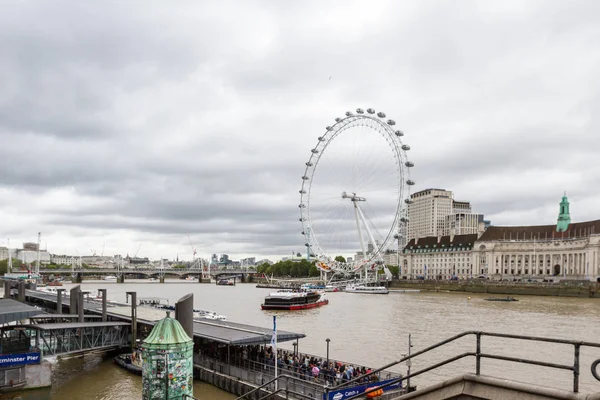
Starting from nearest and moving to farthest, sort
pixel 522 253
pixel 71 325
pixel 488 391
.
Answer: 1. pixel 488 391
2. pixel 71 325
3. pixel 522 253

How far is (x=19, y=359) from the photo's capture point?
2519 centimetres

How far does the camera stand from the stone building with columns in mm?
137500

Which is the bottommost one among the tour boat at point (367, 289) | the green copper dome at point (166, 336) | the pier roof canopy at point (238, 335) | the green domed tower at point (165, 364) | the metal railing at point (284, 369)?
the tour boat at point (367, 289)

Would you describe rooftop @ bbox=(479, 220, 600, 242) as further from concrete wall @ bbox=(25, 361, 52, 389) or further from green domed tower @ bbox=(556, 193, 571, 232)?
concrete wall @ bbox=(25, 361, 52, 389)

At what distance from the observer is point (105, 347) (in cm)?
3172

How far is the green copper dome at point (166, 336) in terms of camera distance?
12.2 m

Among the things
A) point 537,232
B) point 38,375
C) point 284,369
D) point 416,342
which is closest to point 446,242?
point 537,232

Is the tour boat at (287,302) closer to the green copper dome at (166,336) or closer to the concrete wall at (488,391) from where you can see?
the green copper dome at (166,336)

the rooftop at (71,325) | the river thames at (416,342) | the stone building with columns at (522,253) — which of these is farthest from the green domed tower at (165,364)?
the stone building with columns at (522,253)

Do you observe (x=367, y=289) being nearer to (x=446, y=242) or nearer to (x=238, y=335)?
(x=446, y=242)

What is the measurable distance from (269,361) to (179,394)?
14601mm

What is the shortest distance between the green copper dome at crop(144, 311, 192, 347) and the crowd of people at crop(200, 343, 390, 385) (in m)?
10.5

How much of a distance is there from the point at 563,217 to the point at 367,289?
236 feet

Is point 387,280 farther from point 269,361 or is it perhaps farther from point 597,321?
point 269,361
